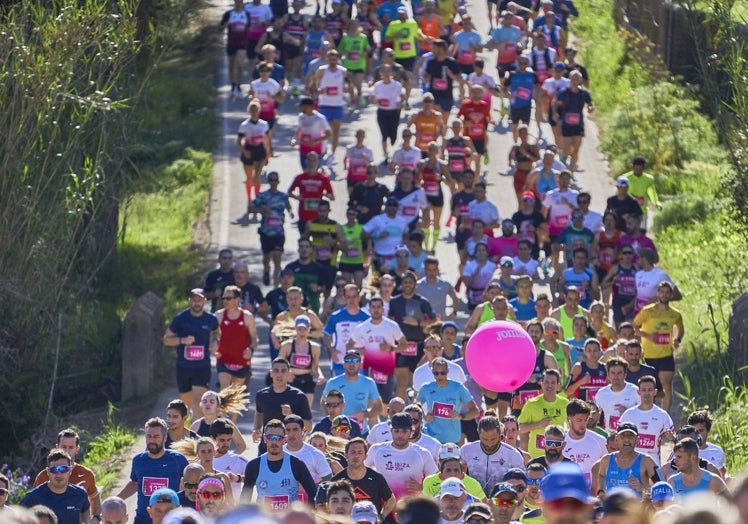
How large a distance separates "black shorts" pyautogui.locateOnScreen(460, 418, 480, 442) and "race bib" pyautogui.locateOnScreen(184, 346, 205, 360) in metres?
2.97

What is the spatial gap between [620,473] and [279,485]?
2.63 metres

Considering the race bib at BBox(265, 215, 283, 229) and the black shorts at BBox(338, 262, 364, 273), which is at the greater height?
the race bib at BBox(265, 215, 283, 229)

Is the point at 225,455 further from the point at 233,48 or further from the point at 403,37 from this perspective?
the point at 233,48

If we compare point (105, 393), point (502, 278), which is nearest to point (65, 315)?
point (105, 393)

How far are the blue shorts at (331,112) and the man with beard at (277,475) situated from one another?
44.8ft

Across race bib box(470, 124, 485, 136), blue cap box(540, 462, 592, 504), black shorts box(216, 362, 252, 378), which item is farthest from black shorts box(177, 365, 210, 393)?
blue cap box(540, 462, 592, 504)

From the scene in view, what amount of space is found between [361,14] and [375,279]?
12.6 meters

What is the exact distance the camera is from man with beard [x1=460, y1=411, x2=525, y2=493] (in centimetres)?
1312

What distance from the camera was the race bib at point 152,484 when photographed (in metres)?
12.8

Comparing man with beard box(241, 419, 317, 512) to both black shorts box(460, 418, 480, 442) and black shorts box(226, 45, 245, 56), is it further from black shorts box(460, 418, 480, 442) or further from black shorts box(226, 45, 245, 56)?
black shorts box(226, 45, 245, 56)

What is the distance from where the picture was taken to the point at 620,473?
12.8 meters

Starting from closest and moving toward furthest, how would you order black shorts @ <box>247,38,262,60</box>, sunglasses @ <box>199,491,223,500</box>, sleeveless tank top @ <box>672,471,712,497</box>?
sunglasses @ <box>199,491,223,500</box>
sleeveless tank top @ <box>672,471,712,497</box>
black shorts @ <box>247,38,262,60</box>

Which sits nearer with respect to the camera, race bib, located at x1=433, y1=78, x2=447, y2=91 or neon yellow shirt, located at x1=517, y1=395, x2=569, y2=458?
neon yellow shirt, located at x1=517, y1=395, x2=569, y2=458

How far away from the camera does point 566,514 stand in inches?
241
